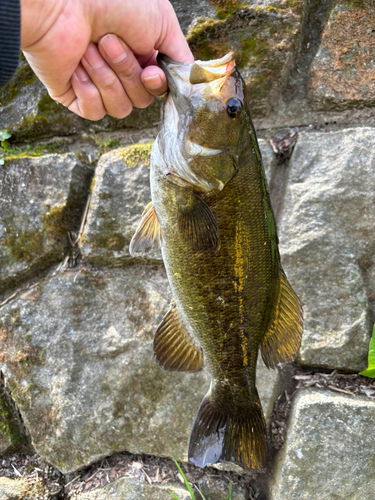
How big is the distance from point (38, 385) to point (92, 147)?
1.22 m

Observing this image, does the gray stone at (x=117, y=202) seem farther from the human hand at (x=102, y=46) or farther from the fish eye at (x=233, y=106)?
the fish eye at (x=233, y=106)

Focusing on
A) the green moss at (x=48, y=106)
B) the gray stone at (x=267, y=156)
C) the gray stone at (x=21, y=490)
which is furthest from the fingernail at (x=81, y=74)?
the gray stone at (x=21, y=490)

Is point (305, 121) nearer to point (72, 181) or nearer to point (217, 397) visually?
point (72, 181)

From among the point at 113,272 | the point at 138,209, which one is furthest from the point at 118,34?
the point at 113,272

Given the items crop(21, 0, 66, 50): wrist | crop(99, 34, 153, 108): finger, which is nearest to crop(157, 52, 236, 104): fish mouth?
crop(99, 34, 153, 108): finger

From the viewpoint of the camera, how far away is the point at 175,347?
1415 mm

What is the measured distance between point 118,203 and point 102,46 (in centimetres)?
76

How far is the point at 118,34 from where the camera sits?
3.81 feet

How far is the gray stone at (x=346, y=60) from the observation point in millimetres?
1590

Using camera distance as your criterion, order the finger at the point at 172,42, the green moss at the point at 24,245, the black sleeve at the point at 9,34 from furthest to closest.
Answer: the green moss at the point at 24,245
the finger at the point at 172,42
the black sleeve at the point at 9,34

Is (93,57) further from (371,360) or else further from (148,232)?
(371,360)

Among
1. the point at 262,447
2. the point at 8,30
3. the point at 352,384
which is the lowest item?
the point at 352,384

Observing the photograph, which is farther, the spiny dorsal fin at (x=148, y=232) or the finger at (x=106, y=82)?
the spiny dorsal fin at (x=148, y=232)

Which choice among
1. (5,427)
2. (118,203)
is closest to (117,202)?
(118,203)
